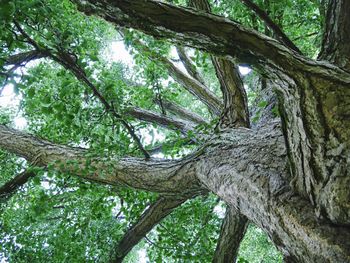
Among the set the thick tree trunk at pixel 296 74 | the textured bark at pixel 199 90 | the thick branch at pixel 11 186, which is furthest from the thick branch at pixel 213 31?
the textured bark at pixel 199 90

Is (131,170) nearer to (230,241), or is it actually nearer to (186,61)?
(230,241)

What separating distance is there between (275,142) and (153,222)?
1.96m

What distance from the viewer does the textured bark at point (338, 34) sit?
79.1 inches

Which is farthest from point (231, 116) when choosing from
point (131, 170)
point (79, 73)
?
point (79, 73)

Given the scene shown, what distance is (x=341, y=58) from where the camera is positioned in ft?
6.66

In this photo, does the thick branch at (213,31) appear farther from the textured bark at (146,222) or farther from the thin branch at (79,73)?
the textured bark at (146,222)

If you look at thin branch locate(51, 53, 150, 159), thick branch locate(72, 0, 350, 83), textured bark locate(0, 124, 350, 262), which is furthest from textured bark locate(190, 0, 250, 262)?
thick branch locate(72, 0, 350, 83)

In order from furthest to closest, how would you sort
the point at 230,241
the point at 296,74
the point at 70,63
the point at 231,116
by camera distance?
the point at 230,241
the point at 231,116
the point at 70,63
the point at 296,74

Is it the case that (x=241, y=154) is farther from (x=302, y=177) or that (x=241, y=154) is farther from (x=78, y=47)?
(x=78, y=47)

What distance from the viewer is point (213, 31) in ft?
4.95

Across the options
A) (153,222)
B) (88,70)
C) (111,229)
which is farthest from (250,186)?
(111,229)

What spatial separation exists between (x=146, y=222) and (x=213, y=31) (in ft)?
9.12

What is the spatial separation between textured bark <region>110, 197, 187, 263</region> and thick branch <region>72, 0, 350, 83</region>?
217 centimetres

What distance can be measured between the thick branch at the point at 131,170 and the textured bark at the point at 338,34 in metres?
1.38
